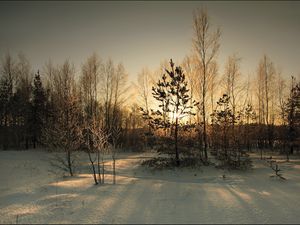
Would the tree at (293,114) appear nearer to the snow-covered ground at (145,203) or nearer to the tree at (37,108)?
the snow-covered ground at (145,203)

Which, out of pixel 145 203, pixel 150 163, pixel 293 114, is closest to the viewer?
pixel 145 203

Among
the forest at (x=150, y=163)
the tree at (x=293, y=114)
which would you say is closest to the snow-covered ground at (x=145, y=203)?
the forest at (x=150, y=163)

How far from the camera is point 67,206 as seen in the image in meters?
8.05

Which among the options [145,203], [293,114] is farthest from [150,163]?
[293,114]

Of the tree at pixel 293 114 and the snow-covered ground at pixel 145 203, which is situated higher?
the tree at pixel 293 114

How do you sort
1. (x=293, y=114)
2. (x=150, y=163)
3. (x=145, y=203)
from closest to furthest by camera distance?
1. (x=145, y=203)
2. (x=150, y=163)
3. (x=293, y=114)

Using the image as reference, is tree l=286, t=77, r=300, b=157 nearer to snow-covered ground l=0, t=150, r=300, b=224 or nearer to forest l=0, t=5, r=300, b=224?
forest l=0, t=5, r=300, b=224

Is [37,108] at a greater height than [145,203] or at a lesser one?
greater

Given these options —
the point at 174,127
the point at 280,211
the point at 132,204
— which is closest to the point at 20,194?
the point at 132,204

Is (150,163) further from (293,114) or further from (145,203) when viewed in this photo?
(293,114)

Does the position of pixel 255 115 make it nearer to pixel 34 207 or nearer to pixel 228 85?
pixel 228 85

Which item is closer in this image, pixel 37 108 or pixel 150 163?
pixel 150 163

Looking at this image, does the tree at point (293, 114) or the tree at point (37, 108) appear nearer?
the tree at point (293, 114)

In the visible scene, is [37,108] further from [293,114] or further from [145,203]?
[293,114]
